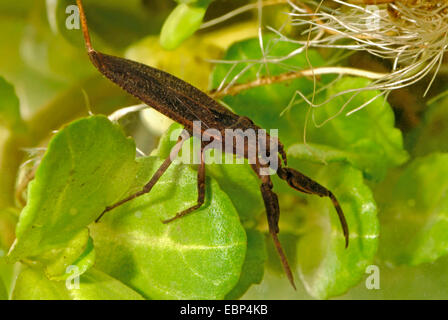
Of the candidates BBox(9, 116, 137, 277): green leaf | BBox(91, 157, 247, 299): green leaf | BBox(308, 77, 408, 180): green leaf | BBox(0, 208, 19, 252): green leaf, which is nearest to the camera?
BBox(9, 116, 137, 277): green leaf

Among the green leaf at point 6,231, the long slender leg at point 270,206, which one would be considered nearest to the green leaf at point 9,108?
the green leaf at point 6,231

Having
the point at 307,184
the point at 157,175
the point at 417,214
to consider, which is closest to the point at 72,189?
the point at 157,175

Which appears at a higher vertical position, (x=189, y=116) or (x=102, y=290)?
(x=189, y=116)

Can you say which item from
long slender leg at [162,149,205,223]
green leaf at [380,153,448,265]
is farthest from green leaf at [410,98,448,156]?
long slender leg at [162,149,205,223]

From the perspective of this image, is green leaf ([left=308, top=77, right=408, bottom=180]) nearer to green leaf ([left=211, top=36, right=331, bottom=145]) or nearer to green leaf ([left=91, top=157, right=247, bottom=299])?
green leaf ([left=211, top=36, right=331, bottom=145])

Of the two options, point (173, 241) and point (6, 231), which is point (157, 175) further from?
point (6, 231)
